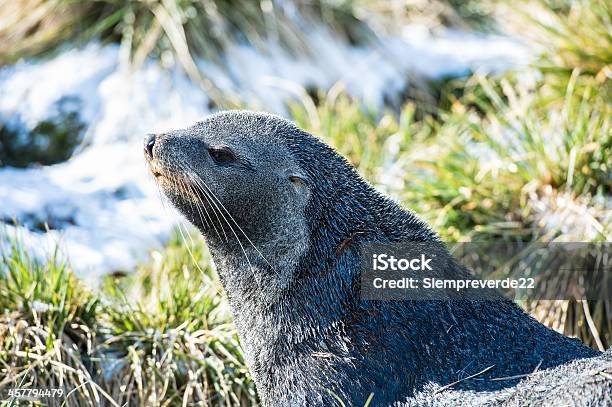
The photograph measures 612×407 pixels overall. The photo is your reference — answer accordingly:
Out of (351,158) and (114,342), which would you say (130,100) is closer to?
(351,158)

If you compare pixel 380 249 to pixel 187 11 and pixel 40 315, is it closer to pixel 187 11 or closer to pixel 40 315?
pixel 40 315

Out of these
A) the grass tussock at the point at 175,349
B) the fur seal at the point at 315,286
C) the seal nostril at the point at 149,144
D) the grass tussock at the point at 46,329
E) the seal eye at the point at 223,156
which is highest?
the seal nostril at the point at 149,144

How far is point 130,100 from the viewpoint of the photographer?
760cm

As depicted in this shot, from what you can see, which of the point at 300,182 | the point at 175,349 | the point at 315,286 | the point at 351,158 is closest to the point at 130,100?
the point at 351,158

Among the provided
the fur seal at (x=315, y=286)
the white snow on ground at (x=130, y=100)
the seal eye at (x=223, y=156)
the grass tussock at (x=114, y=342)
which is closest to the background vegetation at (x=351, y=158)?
the grass tussock at (x=114, y=342)

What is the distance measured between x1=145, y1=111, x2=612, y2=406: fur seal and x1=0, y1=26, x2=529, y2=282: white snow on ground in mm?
1866

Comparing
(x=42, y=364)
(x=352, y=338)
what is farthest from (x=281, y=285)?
(x=42, y=364)

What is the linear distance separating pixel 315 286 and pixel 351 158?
320 cm

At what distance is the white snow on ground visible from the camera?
20.9ft

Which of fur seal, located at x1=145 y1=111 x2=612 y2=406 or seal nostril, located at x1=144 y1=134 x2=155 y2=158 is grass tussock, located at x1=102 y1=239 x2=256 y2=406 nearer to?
fur seal, located at x1=145 y1=111 x2=612 y2=406

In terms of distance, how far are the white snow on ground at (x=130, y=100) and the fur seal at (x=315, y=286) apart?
6.12ft

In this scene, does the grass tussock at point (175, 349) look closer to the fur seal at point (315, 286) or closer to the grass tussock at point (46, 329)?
the grass tussock at point (46, 329)

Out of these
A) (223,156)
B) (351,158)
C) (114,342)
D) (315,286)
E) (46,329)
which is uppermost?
(223,156)

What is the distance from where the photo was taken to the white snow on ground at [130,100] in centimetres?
638
